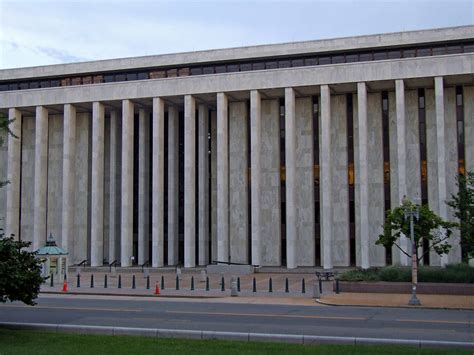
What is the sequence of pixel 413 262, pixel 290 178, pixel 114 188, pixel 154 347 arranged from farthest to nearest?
pixel 114 188 → pixel 290 178 → pixel 413 262 → pixel 154 347

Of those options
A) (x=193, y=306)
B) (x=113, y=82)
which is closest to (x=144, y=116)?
(x=113, y=82)

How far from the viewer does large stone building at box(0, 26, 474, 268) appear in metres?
45.3

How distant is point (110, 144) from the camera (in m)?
54.5

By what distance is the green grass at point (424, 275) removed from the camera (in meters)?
29.0

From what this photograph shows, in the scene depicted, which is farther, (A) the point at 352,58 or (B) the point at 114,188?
(B) the point at 114,188

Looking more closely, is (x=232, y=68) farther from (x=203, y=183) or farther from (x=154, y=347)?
(x=154, y=347)

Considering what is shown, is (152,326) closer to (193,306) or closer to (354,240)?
(193,306)

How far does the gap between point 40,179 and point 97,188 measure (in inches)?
220

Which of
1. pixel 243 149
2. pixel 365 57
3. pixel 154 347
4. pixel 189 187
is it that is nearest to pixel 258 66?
pixel 243 149

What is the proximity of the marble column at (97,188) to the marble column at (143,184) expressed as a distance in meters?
3.20

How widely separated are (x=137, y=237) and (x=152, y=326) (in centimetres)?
3794

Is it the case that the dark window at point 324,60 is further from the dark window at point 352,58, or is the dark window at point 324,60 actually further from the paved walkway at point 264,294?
the paved walkway at point 264,294

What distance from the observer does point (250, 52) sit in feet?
163

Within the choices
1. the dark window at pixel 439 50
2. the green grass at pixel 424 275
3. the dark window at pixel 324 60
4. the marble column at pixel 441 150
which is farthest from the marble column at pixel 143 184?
the dark window at pixel 439 50
